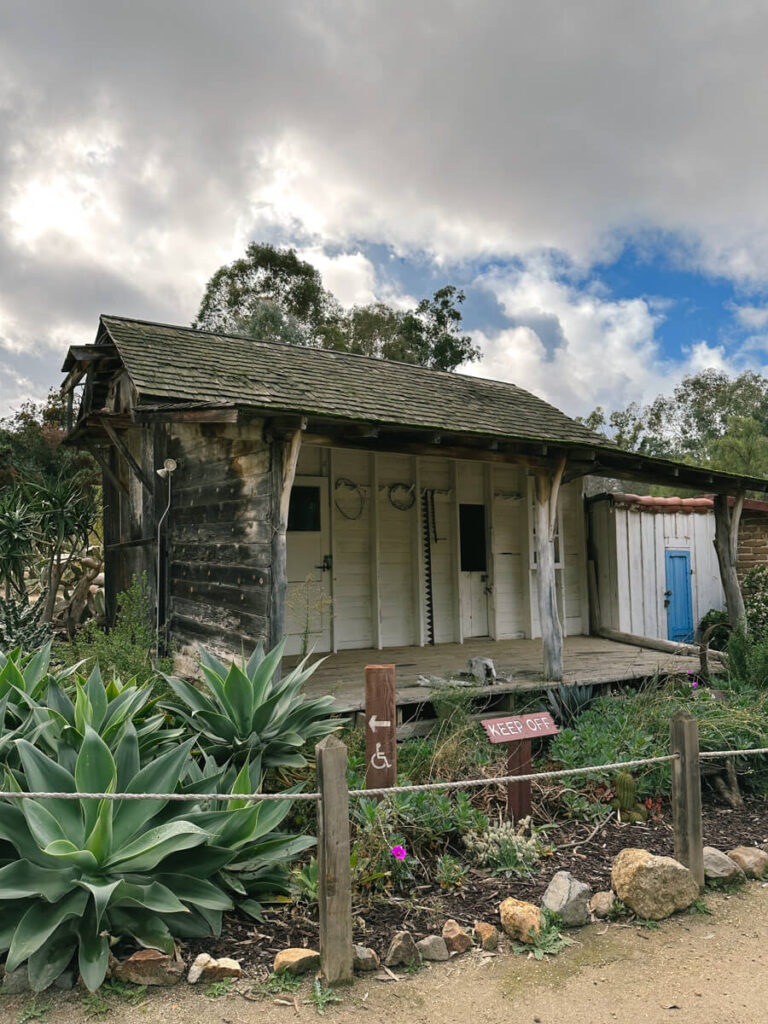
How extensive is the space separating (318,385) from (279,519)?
277 cm

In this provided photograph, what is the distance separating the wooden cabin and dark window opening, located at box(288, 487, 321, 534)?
0.02 metres

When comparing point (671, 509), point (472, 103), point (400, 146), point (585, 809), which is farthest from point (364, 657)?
point (400, 146)

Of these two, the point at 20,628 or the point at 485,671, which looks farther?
the point at 20,628

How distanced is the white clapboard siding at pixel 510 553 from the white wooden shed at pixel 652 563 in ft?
4.68

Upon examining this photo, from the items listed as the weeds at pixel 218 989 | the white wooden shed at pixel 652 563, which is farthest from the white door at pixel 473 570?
the weeds at pixel 218 989

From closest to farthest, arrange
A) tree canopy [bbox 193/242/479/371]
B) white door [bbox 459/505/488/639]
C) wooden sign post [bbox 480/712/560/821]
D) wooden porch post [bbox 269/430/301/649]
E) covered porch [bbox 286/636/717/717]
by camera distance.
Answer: wooden sign post [bbox 480/712/560/821]
wooden porch post [bbox 269/430/301/649]
covered porch [bbox 286/636/717/717]
white door [bbox 459/505/488/639]
tree canopy [bbox 193/242/479/371]

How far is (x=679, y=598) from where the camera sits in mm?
11578

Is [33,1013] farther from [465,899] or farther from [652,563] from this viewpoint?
[652,563]

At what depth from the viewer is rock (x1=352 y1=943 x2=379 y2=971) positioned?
305 centimetres

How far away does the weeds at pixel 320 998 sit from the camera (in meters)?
2.76

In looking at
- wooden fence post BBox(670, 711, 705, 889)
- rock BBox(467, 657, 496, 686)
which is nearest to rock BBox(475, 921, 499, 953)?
wooden fence post BBox(670, 711, 705, 889)

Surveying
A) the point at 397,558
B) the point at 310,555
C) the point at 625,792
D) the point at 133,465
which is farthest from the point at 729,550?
the point at 133,465

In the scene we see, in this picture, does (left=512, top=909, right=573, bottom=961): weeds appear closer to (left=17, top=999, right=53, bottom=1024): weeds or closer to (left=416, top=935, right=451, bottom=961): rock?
(left=416, top=935, right=451, bottom=961): rock

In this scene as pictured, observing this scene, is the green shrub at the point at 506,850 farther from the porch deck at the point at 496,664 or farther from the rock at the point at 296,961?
the porch deck at the point at 496,664
